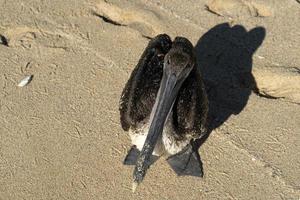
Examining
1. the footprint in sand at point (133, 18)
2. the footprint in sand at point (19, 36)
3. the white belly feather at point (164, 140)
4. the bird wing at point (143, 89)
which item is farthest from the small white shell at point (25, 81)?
the white belly feather at point (164, 140)

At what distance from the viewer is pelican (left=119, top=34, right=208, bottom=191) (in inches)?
165

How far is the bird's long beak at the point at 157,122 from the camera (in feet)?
13.6

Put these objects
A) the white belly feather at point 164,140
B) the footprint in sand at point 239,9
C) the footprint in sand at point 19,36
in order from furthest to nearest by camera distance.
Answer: the footprint in sand at point 239,9 < the footprint in sand at point 19,36 < the white belly feather at point 164,140

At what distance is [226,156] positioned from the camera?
4762mm

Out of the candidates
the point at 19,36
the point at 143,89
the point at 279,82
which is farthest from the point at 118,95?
the point at 279,82

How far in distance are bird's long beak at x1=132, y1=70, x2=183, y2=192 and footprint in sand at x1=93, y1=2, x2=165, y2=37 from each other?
1.63 meters

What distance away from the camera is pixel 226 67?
17.9ft

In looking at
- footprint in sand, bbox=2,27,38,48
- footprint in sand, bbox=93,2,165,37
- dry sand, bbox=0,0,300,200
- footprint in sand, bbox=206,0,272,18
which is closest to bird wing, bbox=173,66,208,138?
dry sand, bbox=0,0,300,200

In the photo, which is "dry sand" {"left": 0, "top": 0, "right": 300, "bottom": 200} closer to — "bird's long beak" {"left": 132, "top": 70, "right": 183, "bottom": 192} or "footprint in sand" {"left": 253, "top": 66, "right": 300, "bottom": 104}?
"footprint in sand" {"left": 253, "top": 66, "right": 300, "bottom": 104}

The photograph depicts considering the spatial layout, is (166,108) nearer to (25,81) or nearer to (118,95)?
(118,95)

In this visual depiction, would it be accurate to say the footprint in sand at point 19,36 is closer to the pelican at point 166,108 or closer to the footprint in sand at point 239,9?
the pelican at point 166,108

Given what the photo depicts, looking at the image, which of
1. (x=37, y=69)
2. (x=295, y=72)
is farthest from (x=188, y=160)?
(x=37, y=69)

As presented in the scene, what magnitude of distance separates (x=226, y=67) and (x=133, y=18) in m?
1.12

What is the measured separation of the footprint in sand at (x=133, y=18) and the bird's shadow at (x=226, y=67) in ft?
1.60
